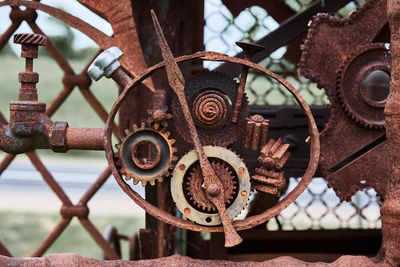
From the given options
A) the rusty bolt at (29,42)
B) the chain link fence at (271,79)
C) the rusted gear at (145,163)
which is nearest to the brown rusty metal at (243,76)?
the rusted gear at (145,163)

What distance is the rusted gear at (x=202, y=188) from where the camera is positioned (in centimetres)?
203

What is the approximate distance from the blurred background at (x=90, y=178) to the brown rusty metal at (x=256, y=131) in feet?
4.58

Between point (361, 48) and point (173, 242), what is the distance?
1478mm

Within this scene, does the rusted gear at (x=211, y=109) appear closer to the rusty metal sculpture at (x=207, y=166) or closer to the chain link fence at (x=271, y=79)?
the rusty metal sculpture at (x=207, y=166)

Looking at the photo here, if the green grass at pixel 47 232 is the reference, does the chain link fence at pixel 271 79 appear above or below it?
above

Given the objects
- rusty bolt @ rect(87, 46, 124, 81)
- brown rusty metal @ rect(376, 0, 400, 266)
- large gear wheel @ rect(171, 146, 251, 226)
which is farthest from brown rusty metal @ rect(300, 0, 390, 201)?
rusty bolt @ rect(87, 46, 124, 81)

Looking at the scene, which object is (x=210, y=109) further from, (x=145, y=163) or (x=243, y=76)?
(x=145, y=163)

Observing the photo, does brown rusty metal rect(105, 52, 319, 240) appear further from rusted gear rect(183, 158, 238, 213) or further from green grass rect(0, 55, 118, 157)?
green grass rect(0, 55, 118, 157)

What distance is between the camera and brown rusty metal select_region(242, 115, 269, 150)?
204 centimetres

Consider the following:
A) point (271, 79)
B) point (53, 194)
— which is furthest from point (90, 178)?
point (271, 79)

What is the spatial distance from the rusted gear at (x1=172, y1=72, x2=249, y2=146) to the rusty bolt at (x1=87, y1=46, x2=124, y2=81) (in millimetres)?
254

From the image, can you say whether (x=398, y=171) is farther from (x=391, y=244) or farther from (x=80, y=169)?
(x=80, y=169)

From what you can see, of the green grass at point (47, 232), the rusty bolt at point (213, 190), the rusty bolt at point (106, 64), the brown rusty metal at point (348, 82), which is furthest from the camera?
the green grass at point (47, 232)

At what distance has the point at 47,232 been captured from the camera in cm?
859
